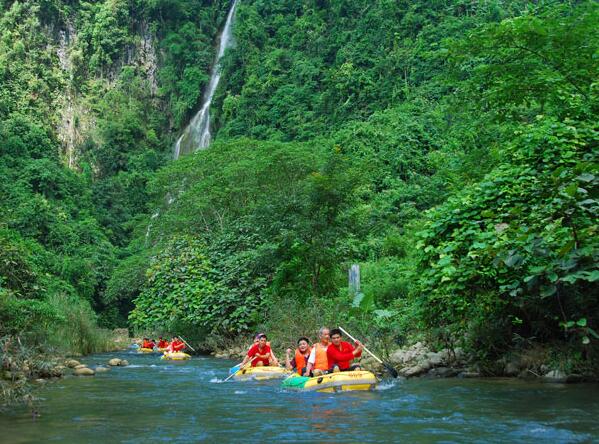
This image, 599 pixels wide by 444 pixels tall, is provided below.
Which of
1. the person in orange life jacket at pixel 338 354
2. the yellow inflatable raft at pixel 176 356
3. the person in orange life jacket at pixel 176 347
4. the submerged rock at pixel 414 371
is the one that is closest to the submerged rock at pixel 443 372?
the submerged rock at pixel 414 371

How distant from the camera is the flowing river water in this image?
6.43 metres

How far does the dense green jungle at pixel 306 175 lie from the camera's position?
33.2ft

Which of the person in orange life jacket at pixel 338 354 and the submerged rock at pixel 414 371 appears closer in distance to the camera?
the person in orange life jacket at pixel 338 354

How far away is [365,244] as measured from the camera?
21.2 m

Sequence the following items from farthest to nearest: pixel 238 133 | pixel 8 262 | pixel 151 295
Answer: pixel 238 133, pixel 151 295, pixel 8 262

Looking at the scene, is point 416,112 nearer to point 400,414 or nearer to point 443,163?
point 443,163

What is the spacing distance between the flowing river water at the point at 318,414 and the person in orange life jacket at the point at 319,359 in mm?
617

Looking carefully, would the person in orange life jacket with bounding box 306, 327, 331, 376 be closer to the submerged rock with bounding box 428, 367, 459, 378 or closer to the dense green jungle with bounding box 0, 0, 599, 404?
the dense green jungle with bounding box 0, 0, 599, 404

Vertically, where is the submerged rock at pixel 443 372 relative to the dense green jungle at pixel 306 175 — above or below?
below

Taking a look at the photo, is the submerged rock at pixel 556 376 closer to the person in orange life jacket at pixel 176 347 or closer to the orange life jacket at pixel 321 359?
the orange life jacket at pixel 321 359

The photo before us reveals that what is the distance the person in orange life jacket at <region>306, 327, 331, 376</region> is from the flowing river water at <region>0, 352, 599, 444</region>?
2.02ft

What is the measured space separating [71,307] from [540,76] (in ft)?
42.6

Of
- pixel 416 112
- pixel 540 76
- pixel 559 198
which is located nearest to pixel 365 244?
pixel 540 76

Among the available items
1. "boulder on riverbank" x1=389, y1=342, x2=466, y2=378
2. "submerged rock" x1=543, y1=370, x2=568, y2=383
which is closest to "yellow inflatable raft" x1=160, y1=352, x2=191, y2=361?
"boulder on riverbank" x1=389, y1=342, x2=466, y2=378
